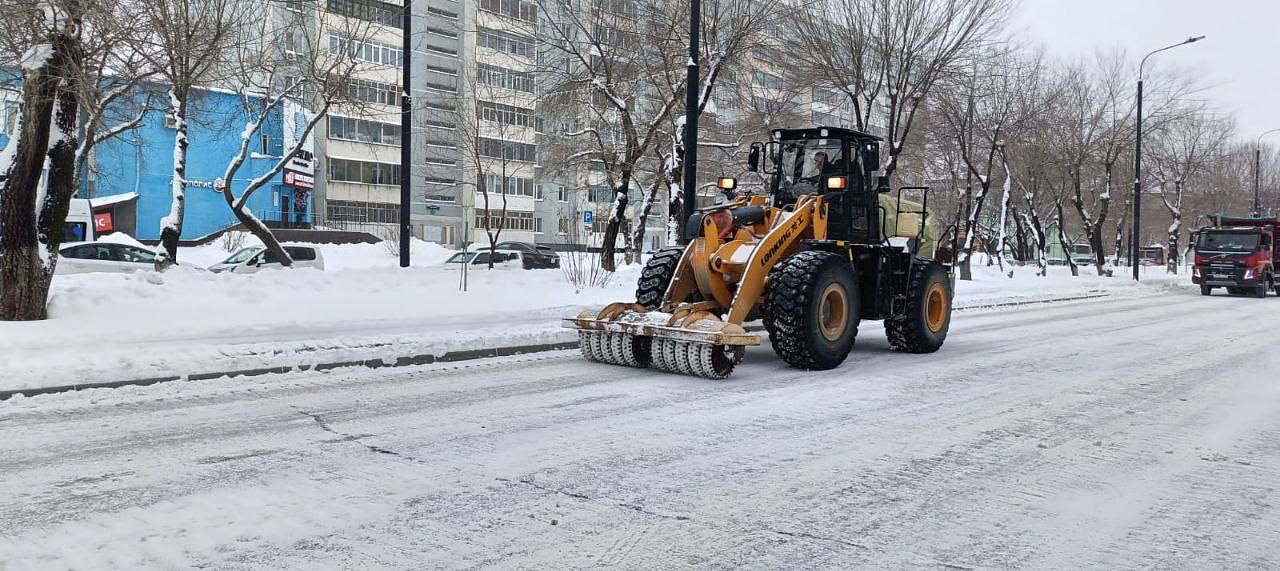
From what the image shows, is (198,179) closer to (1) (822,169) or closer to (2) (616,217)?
(2) (616,217)

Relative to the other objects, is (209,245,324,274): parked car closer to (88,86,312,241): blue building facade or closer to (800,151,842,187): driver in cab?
(800,151,842,187): driver in cab

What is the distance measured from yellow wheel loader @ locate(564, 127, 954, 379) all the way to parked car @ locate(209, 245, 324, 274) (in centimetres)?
1449

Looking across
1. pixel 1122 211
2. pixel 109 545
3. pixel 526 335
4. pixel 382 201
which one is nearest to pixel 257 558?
pixel 109 545

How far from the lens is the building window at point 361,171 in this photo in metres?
59.4

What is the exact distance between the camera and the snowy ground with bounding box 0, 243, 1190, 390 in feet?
29.6

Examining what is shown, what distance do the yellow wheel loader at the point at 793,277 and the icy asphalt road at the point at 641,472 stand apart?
49 centimetres

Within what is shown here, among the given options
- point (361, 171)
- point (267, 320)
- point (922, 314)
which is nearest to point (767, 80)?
point (922, 314)

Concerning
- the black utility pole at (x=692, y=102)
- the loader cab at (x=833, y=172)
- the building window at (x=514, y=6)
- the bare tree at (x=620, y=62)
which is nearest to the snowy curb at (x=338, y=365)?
the loader cab at (x=833, y=172)

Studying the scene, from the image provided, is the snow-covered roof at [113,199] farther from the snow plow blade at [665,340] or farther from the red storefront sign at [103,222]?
the snow plow blade at [665,340]

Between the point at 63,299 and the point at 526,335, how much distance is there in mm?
6080

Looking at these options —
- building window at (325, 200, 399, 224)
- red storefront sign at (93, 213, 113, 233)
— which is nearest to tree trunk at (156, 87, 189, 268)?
red storefront sign at (93, 213, 113, 233)

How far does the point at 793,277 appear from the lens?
30.7 ft

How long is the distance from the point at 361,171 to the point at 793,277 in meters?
54.7

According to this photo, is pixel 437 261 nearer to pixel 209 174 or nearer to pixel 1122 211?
pixel 209 174
